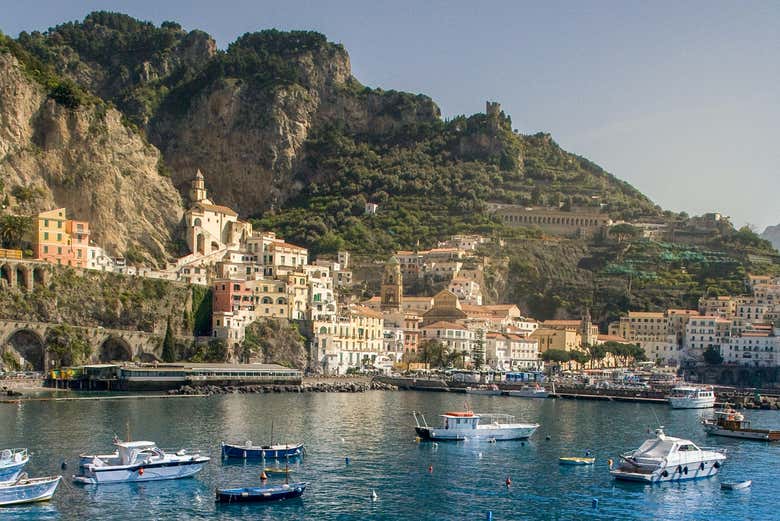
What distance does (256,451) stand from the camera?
49219 mm

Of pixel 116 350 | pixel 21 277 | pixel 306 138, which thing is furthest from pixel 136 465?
pixel 306 138

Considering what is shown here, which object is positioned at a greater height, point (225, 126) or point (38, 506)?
point (225, 126)

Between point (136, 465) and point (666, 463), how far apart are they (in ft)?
80.0

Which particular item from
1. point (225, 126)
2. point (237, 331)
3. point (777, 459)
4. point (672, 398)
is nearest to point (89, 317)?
point (237, 331)

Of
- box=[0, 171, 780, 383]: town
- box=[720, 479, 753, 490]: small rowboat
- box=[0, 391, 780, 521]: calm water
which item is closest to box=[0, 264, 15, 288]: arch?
box=[0, 171, 780, 383]: town

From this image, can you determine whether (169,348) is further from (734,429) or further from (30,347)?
(734,429)

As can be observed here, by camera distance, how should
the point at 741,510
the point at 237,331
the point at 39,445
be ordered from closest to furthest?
1. the point at 741,510
2. the point at 39,445
3. the point at 237,331

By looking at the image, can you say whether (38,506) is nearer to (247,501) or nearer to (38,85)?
(247,501)

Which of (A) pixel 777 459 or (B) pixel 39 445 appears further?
(A) pixel 777 459

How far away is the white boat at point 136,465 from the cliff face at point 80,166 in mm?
65245

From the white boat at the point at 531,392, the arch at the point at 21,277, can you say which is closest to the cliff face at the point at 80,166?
the arch at the point at 21,277

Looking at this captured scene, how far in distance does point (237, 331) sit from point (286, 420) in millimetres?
35197

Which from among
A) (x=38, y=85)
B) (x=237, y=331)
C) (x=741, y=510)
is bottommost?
(x=741, y=510)

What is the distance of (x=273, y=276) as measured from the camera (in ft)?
370
